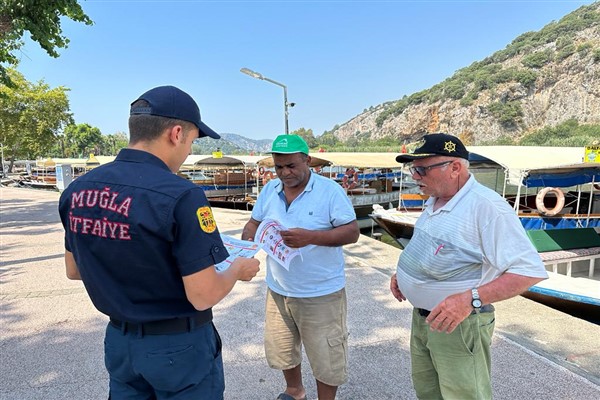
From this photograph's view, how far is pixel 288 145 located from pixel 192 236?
1297mm

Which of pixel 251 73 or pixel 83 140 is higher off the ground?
pixel 83 140

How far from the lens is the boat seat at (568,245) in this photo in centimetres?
671

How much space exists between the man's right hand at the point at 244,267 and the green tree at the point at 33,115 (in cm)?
4064

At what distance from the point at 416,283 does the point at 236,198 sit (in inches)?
745

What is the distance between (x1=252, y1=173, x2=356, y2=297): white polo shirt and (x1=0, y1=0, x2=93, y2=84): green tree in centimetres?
757

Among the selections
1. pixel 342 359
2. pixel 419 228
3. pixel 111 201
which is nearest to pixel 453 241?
pixel 419 228

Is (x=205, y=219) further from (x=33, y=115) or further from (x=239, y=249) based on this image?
(x=33, y=115)

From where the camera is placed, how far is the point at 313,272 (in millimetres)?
2324

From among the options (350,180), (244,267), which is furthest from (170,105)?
(350,180)

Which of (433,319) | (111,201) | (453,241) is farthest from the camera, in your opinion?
(453,241)

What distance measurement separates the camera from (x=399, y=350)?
3.31 m

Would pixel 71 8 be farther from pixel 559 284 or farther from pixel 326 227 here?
pixel 559 284

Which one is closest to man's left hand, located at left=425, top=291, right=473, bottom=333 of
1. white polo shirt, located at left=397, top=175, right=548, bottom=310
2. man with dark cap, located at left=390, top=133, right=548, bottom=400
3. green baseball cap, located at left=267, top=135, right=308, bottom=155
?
man with dark cap, located at left=390, top=133, right=548, bottom=400

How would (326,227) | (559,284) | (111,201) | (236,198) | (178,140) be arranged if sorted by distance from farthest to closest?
(236,198)
(559,284)
(326,227)
(178,140)
(111,201)
